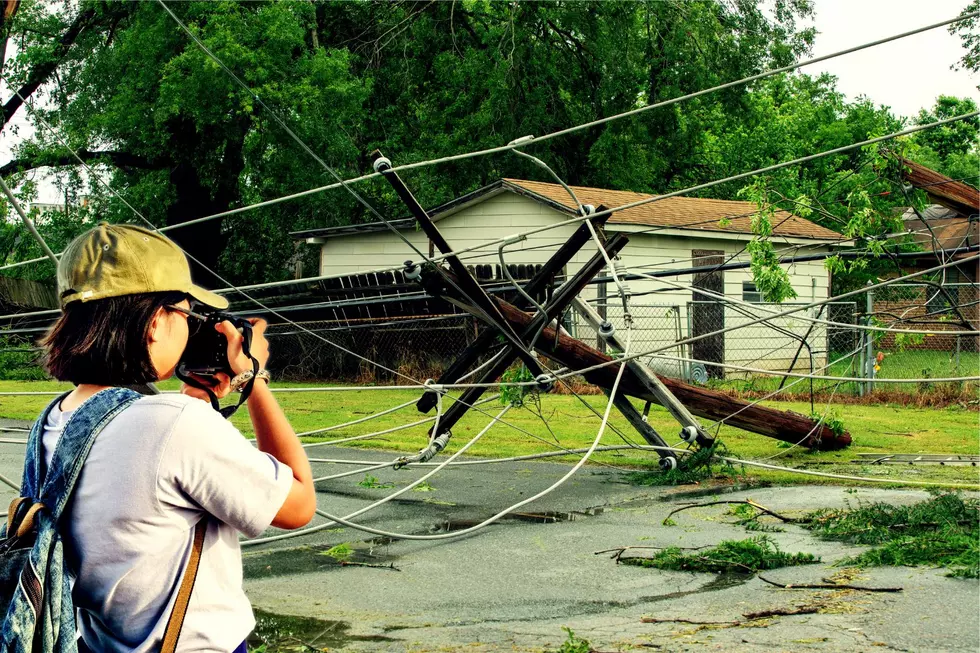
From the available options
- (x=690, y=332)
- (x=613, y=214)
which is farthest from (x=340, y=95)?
(x=690, y=332)

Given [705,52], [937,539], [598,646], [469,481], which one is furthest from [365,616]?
[705,52]

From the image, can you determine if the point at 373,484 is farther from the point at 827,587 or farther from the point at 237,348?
the point at 237,348

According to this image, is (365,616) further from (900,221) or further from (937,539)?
(900,221)

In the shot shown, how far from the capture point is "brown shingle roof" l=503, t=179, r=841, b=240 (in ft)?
68.7

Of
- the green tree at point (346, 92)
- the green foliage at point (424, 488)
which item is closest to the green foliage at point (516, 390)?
the green foliage at point (424, 488)

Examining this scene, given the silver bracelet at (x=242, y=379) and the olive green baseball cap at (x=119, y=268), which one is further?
the silver bracelet at (x=242, y=379)

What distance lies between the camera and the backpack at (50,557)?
5.98 ft

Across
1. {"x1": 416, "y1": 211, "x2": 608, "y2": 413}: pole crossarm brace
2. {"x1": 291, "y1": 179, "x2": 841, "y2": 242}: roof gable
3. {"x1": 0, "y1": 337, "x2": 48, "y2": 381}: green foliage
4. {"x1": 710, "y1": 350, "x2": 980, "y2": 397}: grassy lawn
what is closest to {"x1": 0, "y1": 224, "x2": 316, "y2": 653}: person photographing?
{"x1": 416, "y1": 211, "x2": 608, "y2": 413}: pole crossarm brace

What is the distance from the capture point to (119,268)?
81.2 inches

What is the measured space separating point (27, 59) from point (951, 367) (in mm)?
21108

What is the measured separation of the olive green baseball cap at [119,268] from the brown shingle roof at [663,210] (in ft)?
55.9

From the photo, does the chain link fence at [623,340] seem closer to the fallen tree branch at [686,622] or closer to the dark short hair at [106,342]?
the fallen tree branch at [686,622]

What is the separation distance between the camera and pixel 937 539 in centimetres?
602

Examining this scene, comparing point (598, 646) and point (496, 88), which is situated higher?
point (496, 88)
